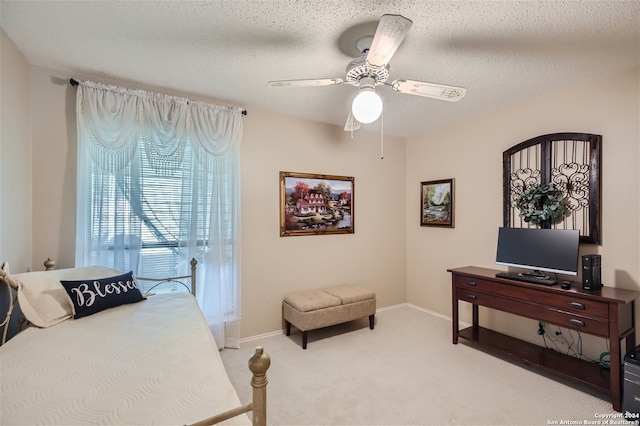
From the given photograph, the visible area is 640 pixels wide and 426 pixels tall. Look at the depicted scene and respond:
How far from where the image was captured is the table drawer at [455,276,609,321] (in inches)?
85.7

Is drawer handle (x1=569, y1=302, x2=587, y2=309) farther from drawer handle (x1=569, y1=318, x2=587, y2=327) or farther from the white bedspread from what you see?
the white bedspread

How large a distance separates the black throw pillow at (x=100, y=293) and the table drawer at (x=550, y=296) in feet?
10.2

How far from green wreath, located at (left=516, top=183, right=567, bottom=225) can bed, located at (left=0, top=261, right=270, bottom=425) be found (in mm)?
2945

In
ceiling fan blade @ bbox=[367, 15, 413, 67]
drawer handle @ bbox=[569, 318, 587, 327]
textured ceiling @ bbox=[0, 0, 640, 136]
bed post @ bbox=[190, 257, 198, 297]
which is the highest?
textured ceiling @ bbox=[0, 0, 640, 136]

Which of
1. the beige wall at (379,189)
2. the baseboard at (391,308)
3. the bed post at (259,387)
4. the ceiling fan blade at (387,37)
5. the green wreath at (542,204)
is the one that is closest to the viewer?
the bed post at (259,387)

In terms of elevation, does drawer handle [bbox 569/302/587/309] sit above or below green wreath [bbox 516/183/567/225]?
Result: below

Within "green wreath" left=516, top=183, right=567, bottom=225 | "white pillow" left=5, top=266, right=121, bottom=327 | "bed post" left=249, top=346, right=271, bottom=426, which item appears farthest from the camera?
"green wreath" left=516, top=183, right=567, bottom=225

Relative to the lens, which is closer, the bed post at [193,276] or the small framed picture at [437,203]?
the bed post at [193,276]

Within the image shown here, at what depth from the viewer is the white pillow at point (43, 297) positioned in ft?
5.92

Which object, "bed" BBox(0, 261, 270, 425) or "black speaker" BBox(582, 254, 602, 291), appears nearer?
"bed" BBox(0, 261, 270, 425)

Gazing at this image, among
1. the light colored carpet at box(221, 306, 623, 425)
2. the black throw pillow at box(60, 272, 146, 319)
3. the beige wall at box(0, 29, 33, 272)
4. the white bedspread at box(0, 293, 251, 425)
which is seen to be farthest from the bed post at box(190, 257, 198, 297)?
the beige wall at box(0, 29, 33, 272)

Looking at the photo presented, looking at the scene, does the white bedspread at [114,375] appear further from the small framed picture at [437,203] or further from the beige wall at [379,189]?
the small framed picture at [437,203]

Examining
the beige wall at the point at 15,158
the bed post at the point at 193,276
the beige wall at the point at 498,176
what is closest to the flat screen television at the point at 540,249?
the beige wall at the point at 498,176

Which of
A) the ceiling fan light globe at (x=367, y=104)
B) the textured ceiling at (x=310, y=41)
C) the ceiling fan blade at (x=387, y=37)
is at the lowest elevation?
the ceiling fan light globe at (x=367, y=104)
